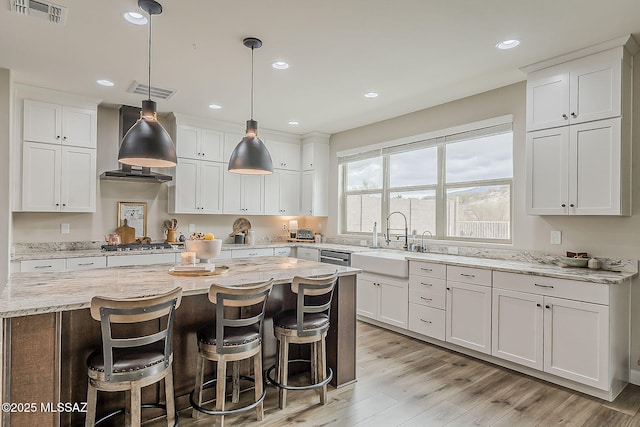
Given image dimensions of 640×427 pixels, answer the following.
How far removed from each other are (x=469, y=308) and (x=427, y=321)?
1.74 ft

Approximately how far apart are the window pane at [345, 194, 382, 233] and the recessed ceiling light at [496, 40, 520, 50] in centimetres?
276

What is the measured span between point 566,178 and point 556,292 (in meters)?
1.00

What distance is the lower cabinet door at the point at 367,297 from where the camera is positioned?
4435 mm

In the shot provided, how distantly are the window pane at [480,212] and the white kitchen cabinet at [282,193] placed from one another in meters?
2.69

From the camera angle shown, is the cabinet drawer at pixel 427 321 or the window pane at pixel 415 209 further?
the window pane at pixel 415 209

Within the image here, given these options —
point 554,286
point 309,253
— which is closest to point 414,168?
point 309,253

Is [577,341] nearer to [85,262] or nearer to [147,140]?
[147,140]

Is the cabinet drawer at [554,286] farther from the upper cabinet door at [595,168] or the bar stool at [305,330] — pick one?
the bar stool at [305,330]

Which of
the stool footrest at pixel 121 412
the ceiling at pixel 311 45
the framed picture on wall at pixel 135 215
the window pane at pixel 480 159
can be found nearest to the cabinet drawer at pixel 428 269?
the window pane at pixel 480 159

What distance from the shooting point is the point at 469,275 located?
346 cm

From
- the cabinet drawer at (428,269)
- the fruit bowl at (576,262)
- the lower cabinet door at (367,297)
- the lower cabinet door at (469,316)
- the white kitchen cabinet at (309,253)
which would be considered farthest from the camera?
the white kitchen cabinet at (309,253)

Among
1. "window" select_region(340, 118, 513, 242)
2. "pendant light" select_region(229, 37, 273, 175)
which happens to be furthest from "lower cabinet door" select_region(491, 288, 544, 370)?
"pendant light" select_region(229, 37, 273, 175)

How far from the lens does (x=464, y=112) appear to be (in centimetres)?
426

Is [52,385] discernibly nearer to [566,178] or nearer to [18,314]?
[18,314]
